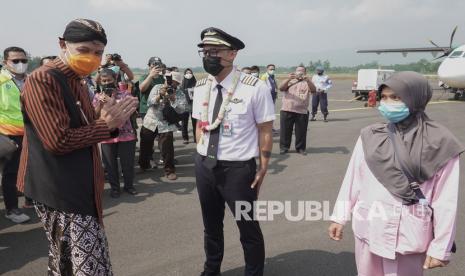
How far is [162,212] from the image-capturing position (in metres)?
5.00

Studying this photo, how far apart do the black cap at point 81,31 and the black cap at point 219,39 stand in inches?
39.5

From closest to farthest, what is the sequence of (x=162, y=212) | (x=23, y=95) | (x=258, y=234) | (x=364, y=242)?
(x=23, y=95) < (x=364, y=242) < (x=258, y=234) < (x=162, y=212)

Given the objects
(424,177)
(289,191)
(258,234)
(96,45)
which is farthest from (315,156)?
(96,45)

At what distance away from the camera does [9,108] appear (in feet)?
15.6

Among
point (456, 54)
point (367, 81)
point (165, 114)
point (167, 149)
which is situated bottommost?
point (167, 149)

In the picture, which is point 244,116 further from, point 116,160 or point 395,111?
point 116,160

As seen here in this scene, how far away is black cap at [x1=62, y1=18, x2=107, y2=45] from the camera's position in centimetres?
201

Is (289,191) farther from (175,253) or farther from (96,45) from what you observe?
(96,45)

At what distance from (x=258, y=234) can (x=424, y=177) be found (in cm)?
139

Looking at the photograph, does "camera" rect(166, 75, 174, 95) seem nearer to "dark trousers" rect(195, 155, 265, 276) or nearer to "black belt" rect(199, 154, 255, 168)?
"dark trousers" rect(195, 155, 265, 276)

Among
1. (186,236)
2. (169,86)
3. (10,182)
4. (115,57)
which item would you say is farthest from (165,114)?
(186,236)

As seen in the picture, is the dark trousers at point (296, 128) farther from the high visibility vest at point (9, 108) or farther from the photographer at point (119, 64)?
the high visibility vest at point (9, 108)

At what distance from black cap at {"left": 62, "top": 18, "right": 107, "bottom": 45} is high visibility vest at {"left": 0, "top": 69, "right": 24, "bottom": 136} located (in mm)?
3291

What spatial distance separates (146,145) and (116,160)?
108 cm
